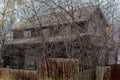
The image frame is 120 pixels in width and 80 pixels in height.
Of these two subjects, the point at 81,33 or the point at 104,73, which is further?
the point at 81,33

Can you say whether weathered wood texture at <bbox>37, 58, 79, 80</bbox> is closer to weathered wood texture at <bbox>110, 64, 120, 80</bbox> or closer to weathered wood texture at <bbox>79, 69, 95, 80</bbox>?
weathered wood texture at <bbox>79, 69, 95, 80</bbox>

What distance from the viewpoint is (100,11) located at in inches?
363

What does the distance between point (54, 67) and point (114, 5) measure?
405 centimetres

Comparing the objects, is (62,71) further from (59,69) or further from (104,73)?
(104,73)

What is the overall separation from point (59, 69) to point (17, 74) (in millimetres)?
2839

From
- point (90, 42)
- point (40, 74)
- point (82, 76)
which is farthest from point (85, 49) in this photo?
point (40, 74)

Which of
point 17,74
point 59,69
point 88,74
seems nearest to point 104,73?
point 88,74

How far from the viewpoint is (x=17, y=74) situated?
944 cm

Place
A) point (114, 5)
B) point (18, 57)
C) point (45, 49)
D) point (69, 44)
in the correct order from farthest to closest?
point (18, 57)
point (45, 49)
point (69, 44)
point (114, 5)

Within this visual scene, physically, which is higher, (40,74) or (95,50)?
(95,50)

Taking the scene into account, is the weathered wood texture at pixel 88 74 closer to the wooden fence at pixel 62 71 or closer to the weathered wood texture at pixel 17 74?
the wooden fence at pixel 62 71

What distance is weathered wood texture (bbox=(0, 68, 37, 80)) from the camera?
352 inches

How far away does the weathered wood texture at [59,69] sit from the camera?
283 inches

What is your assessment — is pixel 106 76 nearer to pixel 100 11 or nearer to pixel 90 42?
pixel 90 42
